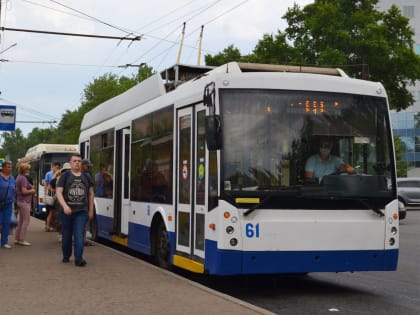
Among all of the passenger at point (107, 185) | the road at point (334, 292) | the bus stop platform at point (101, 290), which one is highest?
the passenger at point (107, 185)

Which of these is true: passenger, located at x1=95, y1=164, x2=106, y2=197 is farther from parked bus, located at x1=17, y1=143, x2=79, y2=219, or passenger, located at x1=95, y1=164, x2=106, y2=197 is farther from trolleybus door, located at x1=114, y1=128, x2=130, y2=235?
parked bus, located at x1=17, y1=143, x2=79, y2=219

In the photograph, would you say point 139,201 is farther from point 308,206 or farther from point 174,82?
point 308,206

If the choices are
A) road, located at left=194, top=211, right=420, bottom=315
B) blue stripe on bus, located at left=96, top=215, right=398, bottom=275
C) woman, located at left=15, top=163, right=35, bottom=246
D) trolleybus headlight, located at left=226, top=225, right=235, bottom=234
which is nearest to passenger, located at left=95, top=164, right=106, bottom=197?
woman, located at left=15, top=163, right=35, bottom=246

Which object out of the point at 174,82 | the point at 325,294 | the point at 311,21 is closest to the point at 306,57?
the point at 311,21

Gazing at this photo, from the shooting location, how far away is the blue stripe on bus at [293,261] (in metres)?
8.32

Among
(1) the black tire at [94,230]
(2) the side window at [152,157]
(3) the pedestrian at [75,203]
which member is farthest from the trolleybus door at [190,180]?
(1) the black tire at [94,230]

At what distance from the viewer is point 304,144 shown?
28.4ft

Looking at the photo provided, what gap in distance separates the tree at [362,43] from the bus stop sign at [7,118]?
23.7 m

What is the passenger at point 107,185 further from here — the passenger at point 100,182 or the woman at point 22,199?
the woman at point 22,199

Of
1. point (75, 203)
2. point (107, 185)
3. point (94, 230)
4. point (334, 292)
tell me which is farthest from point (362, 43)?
point (334, 292)

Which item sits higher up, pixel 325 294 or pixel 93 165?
pixel 93 165

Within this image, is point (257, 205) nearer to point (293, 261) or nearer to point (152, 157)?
point (293, 261)

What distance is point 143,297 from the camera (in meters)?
7.85

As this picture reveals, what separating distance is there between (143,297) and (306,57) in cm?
3396
